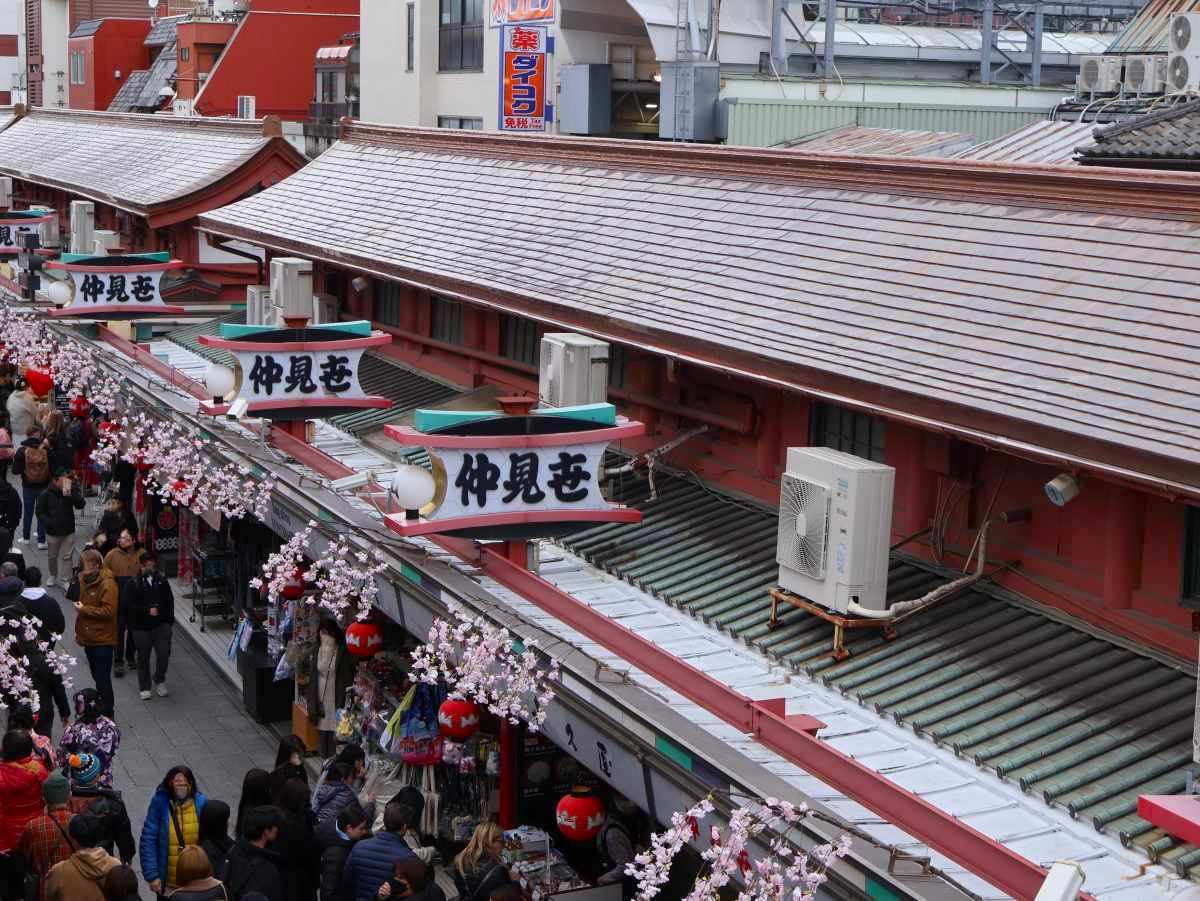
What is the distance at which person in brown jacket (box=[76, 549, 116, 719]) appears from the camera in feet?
55.4

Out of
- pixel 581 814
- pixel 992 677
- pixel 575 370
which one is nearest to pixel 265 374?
pixel 575 370

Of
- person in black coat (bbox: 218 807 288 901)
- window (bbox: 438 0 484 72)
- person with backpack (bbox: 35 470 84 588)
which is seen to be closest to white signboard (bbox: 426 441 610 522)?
person in black coat (bbox: 218 807 288 901)

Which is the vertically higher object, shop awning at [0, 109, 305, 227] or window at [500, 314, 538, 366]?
shop awning at [0, 109, 305, 227]

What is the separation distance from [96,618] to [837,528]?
9537mm

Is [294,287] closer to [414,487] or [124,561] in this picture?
[124,561]

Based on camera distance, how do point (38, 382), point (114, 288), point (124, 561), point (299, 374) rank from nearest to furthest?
point (299, 374), point (124, 561), point (114, 288), point (38, 382)

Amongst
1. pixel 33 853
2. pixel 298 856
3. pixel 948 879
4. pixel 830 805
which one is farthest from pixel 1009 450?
pixel 33 853

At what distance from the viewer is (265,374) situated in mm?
16625

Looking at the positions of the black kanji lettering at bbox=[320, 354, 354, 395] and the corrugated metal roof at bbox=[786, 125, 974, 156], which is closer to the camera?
the black kanji lettering at bbox=[320, 354, 354, 395]

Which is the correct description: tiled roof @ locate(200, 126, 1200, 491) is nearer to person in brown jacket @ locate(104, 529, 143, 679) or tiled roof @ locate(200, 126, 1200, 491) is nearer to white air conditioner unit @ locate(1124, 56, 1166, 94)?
person in brown jacket @ locate(104, 529, 143, 679)

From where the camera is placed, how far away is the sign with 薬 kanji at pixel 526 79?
32281 millimetres

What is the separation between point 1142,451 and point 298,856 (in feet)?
20.8

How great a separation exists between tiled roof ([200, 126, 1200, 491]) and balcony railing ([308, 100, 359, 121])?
2865 centimetres

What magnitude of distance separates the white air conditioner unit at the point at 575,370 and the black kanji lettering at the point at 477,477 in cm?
133
